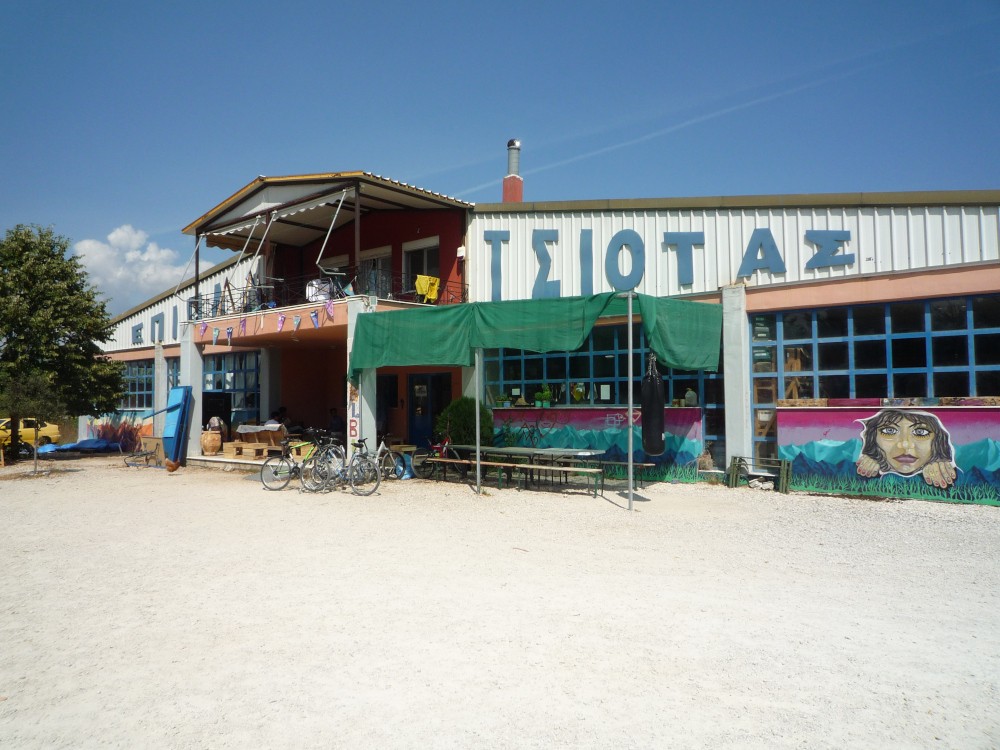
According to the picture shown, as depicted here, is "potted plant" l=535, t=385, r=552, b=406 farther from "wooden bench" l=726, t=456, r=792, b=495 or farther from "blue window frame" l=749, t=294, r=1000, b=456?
"blue window frame" l=749, t=294, r=1000, b=456

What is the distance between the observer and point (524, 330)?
11.8m

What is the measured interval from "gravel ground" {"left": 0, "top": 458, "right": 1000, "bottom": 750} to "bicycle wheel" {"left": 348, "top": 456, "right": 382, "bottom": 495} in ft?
9.35

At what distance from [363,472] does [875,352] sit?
29.1 ft

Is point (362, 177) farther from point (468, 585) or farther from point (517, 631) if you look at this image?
point (517, 631)

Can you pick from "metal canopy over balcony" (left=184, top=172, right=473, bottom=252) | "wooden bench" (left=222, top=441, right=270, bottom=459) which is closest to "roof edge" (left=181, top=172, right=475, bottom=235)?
"metal canopy over balcony" (left=184, top=172, right=473, bottom=252)

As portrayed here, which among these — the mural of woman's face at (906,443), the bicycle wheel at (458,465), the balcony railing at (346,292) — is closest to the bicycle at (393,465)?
the bicycle wheel at (458,465)

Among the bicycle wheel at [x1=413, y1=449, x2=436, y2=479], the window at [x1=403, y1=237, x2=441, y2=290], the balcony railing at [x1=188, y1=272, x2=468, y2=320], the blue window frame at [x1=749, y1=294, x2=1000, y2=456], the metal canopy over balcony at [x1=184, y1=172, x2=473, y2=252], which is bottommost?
the bicycle wheel at [x1=413, y1=449, x2=436, y2=479]

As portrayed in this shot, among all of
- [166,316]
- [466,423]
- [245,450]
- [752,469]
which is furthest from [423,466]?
[166,316]

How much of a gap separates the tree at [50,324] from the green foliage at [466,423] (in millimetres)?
10043

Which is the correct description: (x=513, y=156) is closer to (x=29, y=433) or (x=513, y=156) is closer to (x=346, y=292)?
(x=346, y=292)

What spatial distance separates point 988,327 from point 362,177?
11.5 meters

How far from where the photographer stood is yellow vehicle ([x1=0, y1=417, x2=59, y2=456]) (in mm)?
20750

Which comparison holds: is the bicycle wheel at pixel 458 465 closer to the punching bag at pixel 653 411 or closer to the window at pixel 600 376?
the window at pixel 600 376

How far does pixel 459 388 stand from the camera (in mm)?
16656
